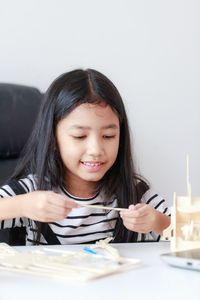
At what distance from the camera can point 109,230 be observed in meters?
1.22

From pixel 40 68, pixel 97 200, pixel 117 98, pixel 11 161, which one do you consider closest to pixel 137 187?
pixel 97 200

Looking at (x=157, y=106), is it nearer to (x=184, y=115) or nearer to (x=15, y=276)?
(x=184, y=115)

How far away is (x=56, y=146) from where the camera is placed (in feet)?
3.94

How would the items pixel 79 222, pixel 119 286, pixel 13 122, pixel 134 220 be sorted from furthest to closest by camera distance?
1. pixel 13 122
2. pixel 79 222
3. pixel 134 220
4. pixel 119 286

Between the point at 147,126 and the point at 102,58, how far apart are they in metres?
0.33

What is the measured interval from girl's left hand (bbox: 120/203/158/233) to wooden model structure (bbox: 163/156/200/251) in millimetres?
93

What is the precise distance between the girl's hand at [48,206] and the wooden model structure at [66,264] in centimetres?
8

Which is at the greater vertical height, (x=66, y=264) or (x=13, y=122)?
(x=13, y=122)

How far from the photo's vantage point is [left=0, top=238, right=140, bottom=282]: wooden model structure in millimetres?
681

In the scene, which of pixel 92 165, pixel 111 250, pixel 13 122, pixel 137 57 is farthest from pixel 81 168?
pixel 137 57

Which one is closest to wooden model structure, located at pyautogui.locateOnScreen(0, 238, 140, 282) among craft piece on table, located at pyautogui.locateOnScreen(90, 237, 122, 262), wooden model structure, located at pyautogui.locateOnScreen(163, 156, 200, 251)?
craft piece on table, located at pyautogui.locateOnScreen(90, 237, 122, 262)

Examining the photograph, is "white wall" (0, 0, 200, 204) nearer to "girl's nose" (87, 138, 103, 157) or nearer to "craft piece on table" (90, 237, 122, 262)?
"girl's nose" (87, 138, 103, 157)

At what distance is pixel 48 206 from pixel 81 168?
0.24 m

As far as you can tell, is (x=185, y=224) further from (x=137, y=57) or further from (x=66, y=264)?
(x=137, y=57)
